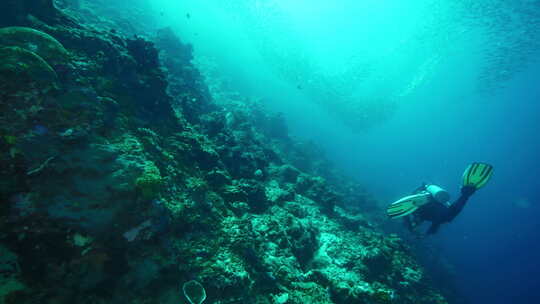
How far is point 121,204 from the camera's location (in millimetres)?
3566

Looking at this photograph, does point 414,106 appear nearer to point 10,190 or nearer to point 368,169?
point 368,169

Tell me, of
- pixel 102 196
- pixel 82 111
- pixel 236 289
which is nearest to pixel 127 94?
pixel 82 111

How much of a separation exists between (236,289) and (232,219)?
1.46 m

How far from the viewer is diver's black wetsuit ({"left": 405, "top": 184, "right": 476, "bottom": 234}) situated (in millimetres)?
6746

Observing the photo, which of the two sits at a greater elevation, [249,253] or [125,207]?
[249,253]

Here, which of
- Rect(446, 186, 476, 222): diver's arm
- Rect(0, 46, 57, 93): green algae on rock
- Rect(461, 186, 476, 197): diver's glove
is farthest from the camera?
Rect(461, 186, 476, 197): diver's glove

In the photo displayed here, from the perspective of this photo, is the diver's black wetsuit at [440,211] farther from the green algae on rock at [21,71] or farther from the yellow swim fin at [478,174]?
the green algae on rock at [21,71]

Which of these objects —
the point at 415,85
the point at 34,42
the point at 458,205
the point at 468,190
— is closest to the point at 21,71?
the point at 34,42

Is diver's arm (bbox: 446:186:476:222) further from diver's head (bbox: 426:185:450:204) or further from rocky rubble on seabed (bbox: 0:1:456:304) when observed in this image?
rocky rubble on seabed (bbox: 0:1:456:304)

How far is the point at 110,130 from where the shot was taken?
14.3 ft

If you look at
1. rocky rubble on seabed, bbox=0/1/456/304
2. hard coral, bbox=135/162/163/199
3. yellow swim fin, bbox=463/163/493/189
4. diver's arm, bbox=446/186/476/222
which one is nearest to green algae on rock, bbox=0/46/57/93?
rocky rubble on seabed, bbox=0/1/456/304

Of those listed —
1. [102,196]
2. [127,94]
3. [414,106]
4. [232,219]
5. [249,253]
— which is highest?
[414,106]

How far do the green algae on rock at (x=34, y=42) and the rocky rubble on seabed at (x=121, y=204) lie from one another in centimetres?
2

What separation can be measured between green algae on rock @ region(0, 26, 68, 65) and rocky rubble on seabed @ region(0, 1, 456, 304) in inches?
1.0
